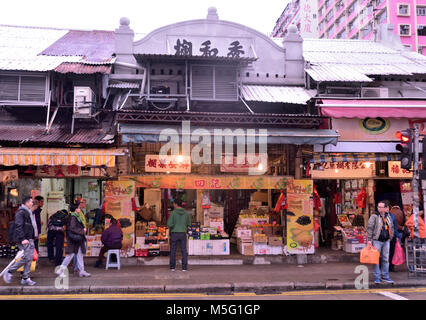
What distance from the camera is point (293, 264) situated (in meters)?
11.6

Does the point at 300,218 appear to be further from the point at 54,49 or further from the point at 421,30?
the point at 421,30

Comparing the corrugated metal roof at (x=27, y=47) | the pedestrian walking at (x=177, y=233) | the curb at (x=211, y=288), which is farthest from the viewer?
the corrugated metal roof at (x=27, y=47)

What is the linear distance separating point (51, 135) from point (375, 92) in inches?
432

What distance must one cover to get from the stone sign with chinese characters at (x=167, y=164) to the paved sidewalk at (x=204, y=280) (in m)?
3.05

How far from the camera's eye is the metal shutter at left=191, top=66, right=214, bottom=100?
12438 mm

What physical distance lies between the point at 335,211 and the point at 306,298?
25.3 ft

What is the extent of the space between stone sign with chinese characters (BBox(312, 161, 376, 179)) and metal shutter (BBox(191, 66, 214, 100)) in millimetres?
4557

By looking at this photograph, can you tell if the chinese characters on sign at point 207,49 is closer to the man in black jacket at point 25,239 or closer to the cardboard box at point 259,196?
the cardboard box at point 259,196

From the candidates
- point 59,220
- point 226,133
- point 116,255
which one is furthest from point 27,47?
point 116,255

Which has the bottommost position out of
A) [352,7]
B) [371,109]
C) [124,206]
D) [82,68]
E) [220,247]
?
[220,247]

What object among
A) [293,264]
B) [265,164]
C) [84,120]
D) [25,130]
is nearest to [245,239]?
[293,264]

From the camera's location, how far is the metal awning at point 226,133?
1054cm

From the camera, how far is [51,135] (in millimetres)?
Answer: 11391

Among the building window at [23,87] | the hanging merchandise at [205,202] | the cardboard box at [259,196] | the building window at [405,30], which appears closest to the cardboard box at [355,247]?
the cardboard box at [259,196]
